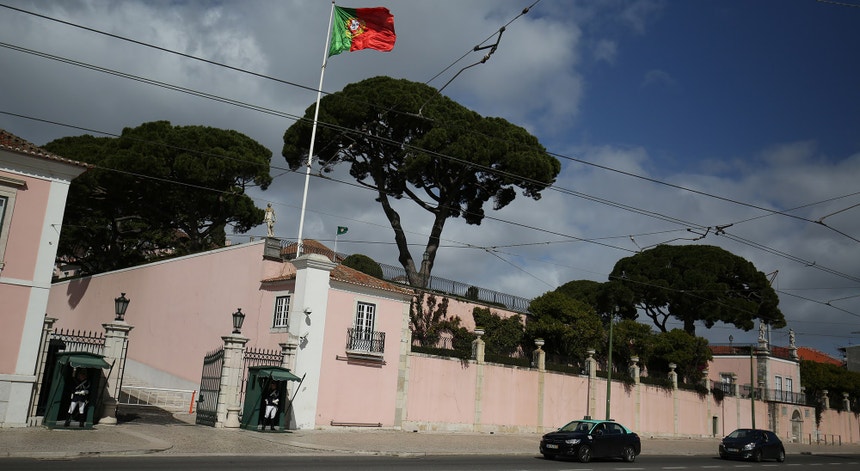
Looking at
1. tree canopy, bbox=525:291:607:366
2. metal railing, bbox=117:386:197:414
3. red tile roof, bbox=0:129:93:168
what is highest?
red tile roof, bbox=0:129:93:168

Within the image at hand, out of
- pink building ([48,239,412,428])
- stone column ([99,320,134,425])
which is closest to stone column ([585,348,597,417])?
pink building ([48,239,412,428])

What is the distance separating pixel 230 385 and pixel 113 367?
357 cm

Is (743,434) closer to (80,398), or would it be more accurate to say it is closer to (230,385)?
(230,385)

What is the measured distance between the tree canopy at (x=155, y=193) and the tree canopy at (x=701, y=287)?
2697 cm

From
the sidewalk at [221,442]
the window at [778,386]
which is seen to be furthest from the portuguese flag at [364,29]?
the window at [778,386]

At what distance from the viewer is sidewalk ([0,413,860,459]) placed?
46.1ft

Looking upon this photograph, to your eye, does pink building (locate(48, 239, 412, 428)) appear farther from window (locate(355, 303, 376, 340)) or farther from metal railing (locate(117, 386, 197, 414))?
metal railing (locate(117, 386, 197, 414))

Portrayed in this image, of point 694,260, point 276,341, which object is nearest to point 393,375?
point 276,341

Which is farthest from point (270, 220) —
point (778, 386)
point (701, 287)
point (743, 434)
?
point (778, 386)

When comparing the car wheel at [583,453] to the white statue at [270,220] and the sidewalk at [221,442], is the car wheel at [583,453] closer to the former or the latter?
the sidewalk at [221,442]

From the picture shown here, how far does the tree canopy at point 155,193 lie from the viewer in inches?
1499

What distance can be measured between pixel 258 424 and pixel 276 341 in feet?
14.2

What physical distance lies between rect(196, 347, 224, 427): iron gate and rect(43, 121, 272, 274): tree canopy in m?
16.8

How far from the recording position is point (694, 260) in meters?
51.1
